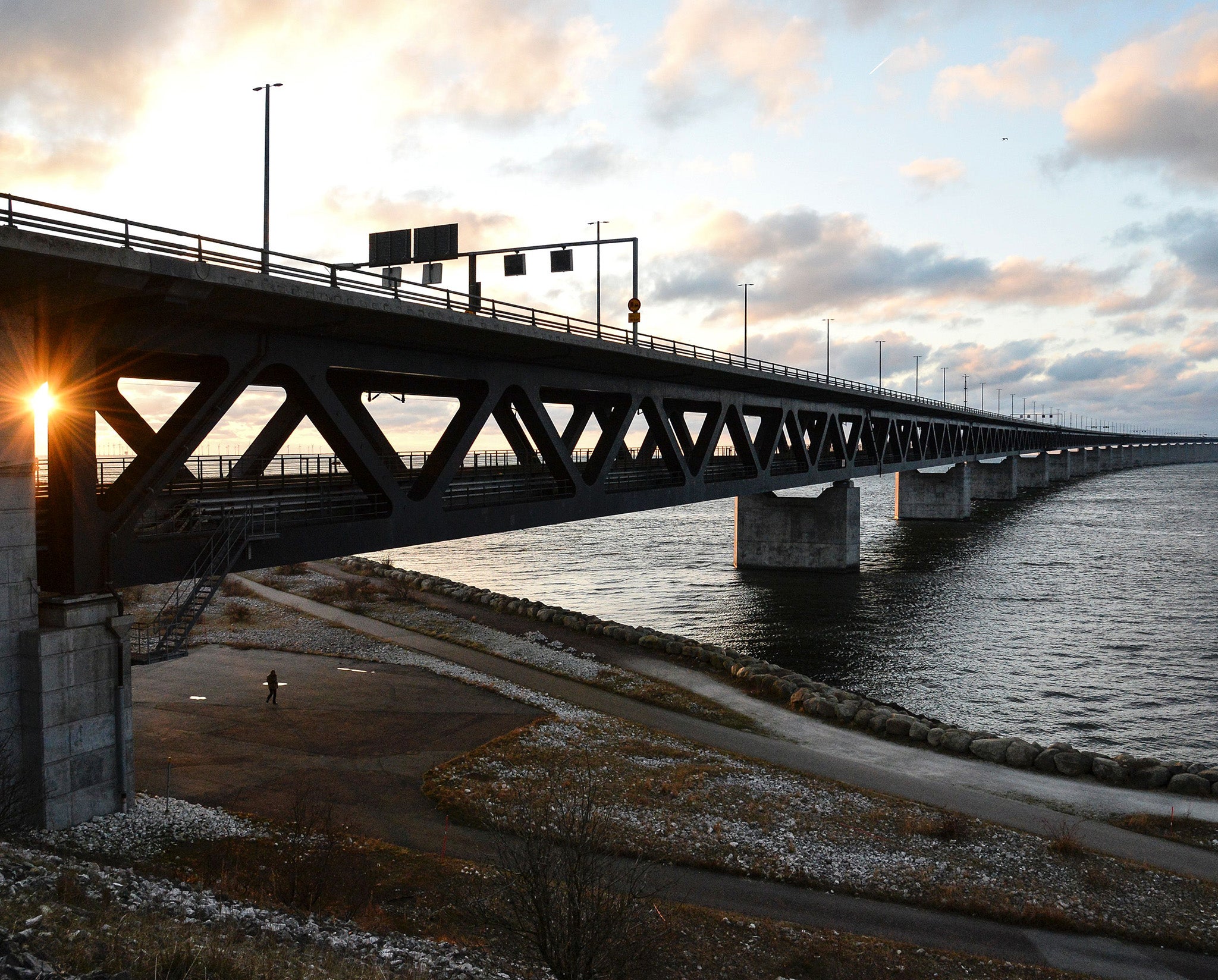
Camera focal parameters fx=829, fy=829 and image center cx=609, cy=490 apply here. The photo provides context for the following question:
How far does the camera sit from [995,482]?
147 metres

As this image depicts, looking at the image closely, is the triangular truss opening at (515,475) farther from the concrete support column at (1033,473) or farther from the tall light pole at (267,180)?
the concrete support column at (1033,473)

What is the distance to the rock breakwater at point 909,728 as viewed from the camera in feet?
78.7

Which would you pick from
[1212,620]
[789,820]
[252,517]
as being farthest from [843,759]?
[1212,620]

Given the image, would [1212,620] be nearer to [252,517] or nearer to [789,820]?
[789,820]

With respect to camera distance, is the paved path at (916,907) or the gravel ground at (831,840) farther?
the gravel ground at (831,840)

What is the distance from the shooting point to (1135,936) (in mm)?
15094

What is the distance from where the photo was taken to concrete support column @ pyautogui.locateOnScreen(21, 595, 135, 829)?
17.1 meters

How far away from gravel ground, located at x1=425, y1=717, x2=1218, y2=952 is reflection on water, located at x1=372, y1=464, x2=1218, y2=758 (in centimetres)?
1223

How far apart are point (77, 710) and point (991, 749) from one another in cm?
2469

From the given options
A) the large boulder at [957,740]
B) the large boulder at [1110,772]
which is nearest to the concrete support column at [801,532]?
the large boulder at [957,740]

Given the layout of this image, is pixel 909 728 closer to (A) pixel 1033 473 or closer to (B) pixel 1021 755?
(B) pixel 1021 755

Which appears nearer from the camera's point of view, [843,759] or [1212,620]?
[843,759]

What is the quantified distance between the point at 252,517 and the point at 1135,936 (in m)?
21.1

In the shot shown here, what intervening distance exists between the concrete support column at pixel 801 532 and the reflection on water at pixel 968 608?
5.12 ft
